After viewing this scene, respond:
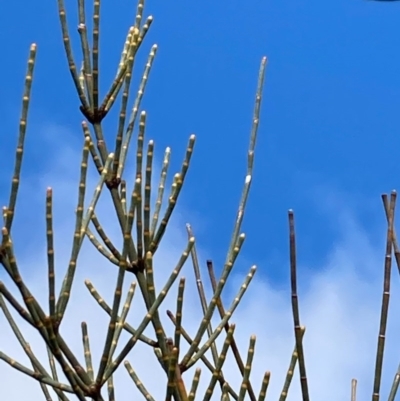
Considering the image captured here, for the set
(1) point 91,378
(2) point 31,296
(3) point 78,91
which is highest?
(3) point 78,91

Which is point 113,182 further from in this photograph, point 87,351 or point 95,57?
point 87,351

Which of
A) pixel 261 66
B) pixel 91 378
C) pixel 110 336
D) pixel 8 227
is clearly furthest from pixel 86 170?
pixel 261 66

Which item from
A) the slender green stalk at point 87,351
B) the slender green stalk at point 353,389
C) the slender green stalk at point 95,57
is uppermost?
the slender green stalk at point 95,57

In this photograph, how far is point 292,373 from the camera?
76.2 inches

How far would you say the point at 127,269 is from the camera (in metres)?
1.95

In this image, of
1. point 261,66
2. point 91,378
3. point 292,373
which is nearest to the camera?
point 91,378

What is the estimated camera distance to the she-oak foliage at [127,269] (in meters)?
1.60

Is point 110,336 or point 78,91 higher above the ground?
point 78,91

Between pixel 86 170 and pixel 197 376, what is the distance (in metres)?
0.64

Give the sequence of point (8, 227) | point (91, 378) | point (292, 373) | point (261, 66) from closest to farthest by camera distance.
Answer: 1. point (8, 227)
2. point (91, 378)
3. point (292, 373)
4. point (261, 66)

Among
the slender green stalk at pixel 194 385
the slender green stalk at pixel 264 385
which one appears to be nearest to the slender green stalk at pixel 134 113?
the slender green stalk at pixel 194 385

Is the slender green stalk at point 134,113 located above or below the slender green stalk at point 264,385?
above

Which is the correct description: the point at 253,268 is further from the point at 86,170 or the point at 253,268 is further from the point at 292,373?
the point at 86,170

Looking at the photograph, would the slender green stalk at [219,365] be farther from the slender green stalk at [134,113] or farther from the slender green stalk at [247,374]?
the slender green stalk at [134,113]
